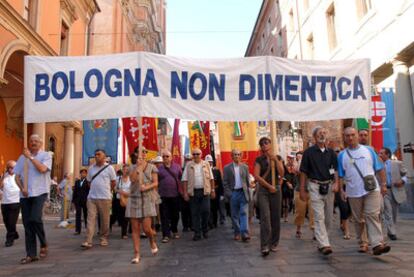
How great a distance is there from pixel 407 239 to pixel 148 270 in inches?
201

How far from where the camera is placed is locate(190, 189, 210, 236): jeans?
27.3ft

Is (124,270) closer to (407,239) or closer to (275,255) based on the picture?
(275,255)

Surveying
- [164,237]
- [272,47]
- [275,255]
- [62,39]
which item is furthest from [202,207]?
[272,47]

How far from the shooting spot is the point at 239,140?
42.2 ft

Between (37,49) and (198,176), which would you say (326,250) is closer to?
(198,176)

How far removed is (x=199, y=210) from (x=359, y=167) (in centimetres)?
367

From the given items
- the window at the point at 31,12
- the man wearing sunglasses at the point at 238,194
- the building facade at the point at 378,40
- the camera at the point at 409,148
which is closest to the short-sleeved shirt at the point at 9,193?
the man wearing sunglasses at the point at 238,194

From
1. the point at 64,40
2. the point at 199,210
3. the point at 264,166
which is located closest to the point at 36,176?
the point at 199,210

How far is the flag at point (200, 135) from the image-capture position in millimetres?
14094

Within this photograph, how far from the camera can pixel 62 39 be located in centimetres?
2055

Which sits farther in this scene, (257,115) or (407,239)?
(407,239)

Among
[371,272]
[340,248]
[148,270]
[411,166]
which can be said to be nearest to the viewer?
[371,272]

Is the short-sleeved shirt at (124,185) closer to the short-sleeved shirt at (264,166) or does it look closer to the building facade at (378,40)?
the short-sleeved shirt at (264,166)

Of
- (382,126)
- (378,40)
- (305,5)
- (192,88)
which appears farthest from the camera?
(305,5)
